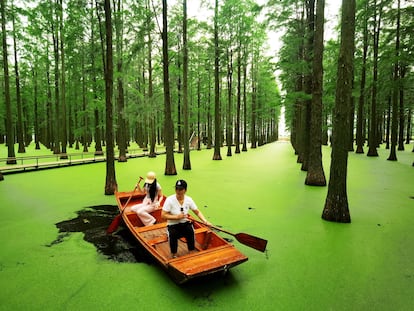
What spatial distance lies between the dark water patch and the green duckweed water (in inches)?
6.1

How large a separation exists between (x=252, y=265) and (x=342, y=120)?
389cm

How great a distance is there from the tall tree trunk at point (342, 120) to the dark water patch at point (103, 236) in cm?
434

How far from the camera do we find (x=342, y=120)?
5.70 m

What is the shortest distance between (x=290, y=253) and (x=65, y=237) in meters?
4.47

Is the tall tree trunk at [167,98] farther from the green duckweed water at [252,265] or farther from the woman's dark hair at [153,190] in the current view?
the woman's dark hair at [153,190]

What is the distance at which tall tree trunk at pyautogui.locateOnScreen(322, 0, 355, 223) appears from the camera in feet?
18.2

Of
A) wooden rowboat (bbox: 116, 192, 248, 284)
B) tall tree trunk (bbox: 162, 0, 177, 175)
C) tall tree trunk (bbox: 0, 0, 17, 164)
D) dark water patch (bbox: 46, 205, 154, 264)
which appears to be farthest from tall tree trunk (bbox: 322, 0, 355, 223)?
tall tree trunk (bbox: 0, 0, 17, 164)

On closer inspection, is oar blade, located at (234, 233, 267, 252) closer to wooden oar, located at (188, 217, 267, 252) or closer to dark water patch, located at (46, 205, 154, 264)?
wooden oar, located at (188, 217, 267, 252)

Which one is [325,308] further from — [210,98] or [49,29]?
[210,98]

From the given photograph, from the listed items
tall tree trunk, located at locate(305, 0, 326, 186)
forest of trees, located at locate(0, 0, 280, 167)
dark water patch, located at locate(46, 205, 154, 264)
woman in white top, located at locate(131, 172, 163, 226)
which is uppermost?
forest of trees, located at locate(0, 0, 280, 167)

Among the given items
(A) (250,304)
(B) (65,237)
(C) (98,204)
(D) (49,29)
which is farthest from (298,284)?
(D) (49,29)

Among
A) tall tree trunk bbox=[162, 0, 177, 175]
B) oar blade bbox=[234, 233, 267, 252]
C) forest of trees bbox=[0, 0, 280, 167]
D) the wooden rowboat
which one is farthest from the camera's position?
forest of trees bbox=[0, 0, 280, 167]

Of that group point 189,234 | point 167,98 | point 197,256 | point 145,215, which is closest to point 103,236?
point 145,215

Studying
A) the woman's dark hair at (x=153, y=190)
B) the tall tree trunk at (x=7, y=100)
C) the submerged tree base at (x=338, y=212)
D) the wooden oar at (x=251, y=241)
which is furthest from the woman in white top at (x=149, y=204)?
the tall tree trunk at (x=7, y=100)
